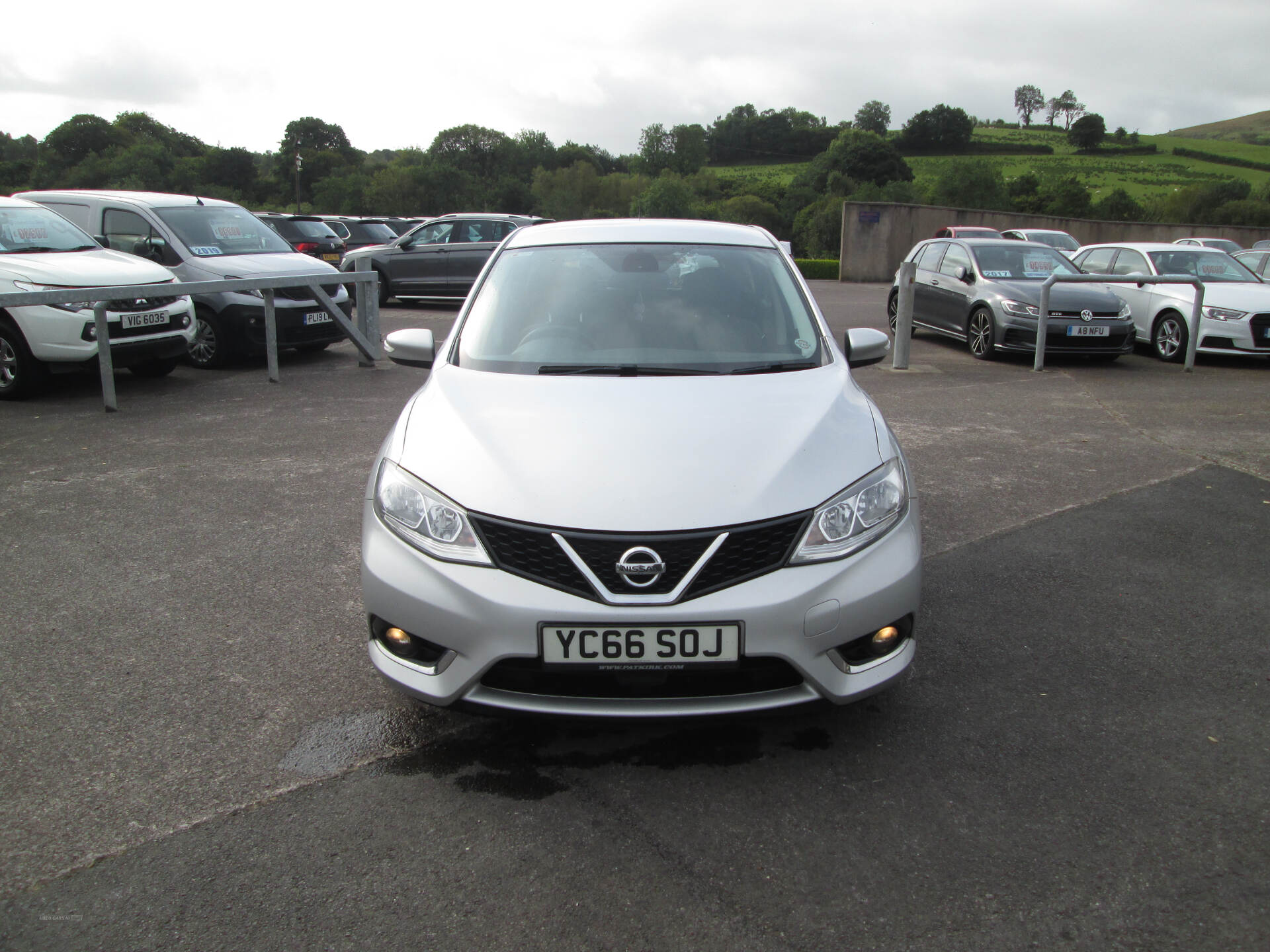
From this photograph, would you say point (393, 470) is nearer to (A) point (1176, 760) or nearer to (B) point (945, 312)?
(A) point (1176, 760)

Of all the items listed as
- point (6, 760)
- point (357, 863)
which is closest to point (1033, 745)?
point (357, 863)

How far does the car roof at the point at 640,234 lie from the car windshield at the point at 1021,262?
855 cm

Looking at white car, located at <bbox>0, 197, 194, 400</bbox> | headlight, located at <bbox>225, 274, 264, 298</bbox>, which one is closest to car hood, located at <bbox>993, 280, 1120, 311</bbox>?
headlight, located at <bbox>225, 274, 264, 298</bbox>

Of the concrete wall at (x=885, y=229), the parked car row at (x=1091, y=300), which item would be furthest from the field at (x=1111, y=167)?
the parked car row at (x=1091, y=300)

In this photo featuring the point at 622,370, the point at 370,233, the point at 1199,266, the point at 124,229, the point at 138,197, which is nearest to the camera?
the point at 622,370

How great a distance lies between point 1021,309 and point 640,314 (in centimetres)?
897

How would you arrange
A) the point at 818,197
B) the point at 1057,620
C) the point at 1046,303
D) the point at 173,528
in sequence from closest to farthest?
1. the point at 1057,620
2. the point at 173,528
3. the point at 1046,303
4. the point at 818,197

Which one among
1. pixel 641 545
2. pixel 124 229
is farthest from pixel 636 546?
pixel 124 229

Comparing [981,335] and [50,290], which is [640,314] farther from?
[981,335]

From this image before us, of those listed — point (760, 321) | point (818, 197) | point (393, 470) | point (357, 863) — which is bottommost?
point (357, 863)

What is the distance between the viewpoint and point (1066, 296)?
37.6ft

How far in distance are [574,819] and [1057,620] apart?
2.41 m

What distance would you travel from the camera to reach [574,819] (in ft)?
8.50

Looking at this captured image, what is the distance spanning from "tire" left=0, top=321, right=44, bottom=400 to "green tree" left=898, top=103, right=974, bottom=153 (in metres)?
105
